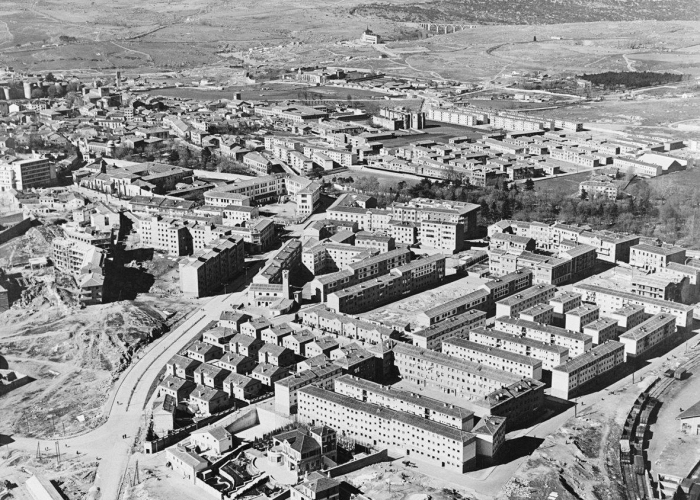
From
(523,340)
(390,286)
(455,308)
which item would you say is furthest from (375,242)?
(523,340)

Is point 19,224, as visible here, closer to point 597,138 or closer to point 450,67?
point 597,138

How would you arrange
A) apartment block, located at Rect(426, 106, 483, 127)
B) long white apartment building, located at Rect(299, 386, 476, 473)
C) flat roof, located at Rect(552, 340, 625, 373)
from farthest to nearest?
apartment block, located at Rect(426, 106, 483, 127)
flat roof, located at Rect(552, 340, 625, 373)
long white apartment building, located at Rect(299, 386, 476, 473)

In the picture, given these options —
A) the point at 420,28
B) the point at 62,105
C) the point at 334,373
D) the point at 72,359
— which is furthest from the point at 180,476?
the point at 420,28

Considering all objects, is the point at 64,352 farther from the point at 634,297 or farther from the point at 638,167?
the point at 638,167

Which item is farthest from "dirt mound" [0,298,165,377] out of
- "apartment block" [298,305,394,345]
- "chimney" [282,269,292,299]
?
"apartment block" [298,305,394,345]

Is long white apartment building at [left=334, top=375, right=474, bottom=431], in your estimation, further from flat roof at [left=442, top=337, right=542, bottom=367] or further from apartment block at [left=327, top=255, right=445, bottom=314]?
apartment block at [left=327, top=255, right=445, bottom=314]

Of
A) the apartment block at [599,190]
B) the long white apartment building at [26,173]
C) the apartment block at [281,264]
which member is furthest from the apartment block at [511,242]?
the long white apartment building at [26,173]

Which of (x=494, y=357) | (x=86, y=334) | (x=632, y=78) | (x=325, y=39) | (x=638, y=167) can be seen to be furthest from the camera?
(x=325, y=39)
